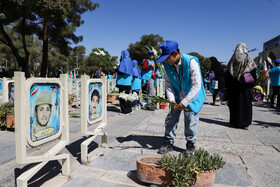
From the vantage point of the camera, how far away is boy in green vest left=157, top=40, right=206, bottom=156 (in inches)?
119

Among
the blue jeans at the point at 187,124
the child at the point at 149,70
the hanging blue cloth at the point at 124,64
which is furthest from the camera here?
the child at the point at 149,70

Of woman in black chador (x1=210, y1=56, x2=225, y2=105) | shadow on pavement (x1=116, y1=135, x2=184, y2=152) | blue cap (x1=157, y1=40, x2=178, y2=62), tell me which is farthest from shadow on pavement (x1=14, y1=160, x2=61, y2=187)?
woman in black chador (x1=210, y1=56, x2=225, y2=105)

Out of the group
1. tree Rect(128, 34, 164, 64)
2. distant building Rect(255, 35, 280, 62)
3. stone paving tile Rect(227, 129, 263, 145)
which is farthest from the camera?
tree Rect(128, 34, 164, 64)

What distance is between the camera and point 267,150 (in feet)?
12.7

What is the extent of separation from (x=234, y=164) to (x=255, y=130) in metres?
2.70

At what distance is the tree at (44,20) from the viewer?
15.4 metres

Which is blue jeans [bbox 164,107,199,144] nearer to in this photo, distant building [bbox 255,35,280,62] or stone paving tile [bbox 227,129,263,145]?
stone paving tile [bbox 227,129,263,145]

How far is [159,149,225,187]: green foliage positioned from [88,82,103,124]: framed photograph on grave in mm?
1429

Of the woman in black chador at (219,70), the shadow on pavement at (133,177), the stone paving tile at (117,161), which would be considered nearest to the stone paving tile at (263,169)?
the shadow on pavement at (133,177)

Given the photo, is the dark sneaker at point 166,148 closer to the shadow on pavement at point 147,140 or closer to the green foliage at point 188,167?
the shadow on pavement at point 147,140

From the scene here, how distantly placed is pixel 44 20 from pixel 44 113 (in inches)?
742

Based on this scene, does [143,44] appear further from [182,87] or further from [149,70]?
[182,87]

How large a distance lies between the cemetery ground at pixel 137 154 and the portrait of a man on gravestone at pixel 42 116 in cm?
58

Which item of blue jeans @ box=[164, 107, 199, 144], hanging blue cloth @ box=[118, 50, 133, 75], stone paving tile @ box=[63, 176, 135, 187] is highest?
hanging blue cloth @ box=[118, 50, 133, 75]
